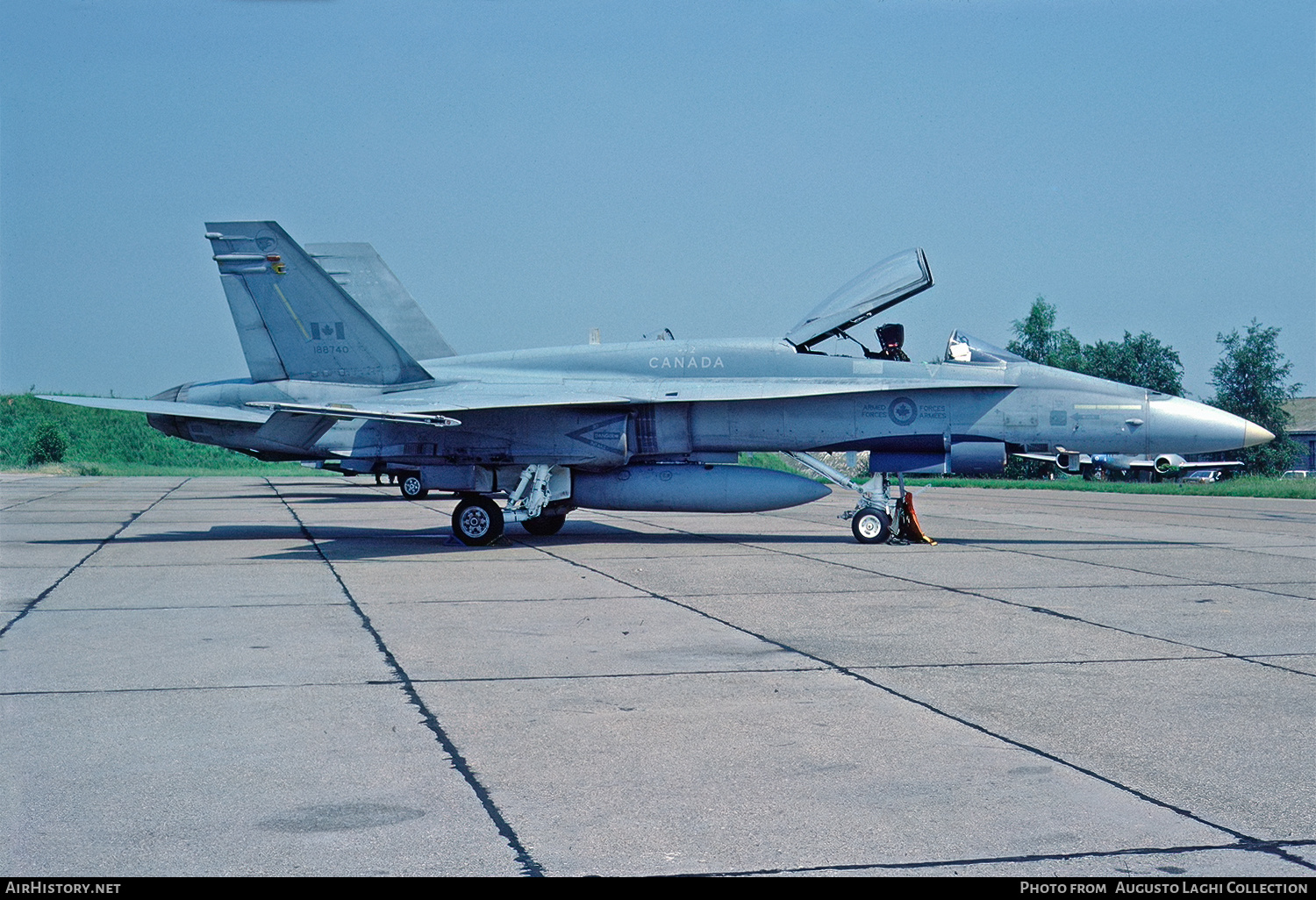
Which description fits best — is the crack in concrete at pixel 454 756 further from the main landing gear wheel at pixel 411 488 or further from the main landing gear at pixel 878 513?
the main landing gear wheel at pixel 411 488

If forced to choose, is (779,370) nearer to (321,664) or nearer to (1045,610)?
(1045,610)

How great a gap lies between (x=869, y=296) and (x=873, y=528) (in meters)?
2.94

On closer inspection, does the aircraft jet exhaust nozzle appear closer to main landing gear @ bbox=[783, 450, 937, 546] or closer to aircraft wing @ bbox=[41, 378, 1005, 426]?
aircraft wing @ bbox=[41, 378, 1005, 426]

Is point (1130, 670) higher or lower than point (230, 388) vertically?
lower

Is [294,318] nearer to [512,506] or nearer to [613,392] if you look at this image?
[512,506]

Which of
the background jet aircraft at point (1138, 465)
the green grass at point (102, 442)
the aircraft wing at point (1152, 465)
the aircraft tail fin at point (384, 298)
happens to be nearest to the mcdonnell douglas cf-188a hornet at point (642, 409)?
the aircraft tail fin at point (384, 298)

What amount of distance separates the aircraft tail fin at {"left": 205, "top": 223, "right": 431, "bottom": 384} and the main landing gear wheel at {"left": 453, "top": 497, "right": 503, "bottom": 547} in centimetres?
197

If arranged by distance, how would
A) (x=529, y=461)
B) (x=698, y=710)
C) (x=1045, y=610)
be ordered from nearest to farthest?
(x=698, y=710) < (x=1045, y=610) < (x=529, y=461)

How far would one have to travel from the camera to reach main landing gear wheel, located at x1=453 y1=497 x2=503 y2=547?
15.1 metres

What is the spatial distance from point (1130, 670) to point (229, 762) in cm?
488

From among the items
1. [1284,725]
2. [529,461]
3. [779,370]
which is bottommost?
[1284,725]
